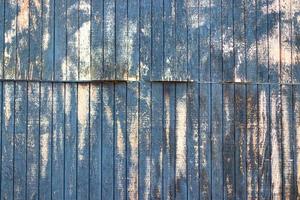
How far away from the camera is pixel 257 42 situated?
17.8 feet

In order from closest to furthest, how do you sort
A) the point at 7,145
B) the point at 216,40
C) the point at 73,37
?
the point at 7,145 < the point at 73,37 < the point at 216,40

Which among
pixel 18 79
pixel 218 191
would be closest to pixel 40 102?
pixel 18 79

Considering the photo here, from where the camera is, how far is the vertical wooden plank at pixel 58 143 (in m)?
5.21

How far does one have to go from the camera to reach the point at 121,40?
5309 millimetres

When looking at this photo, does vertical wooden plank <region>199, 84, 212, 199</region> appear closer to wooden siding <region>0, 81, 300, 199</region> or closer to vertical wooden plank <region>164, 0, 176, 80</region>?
wooden siding <region>0, 81, 300, 199</region>

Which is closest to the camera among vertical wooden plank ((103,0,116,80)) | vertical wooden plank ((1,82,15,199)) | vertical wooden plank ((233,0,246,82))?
vertical wooden plank ((1,82,15,199))

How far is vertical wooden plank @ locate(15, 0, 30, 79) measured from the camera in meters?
5.23

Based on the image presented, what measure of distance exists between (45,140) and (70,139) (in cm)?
23

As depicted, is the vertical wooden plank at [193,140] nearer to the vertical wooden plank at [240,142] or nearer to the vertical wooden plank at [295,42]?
the vertical wooden plank at [240,142]

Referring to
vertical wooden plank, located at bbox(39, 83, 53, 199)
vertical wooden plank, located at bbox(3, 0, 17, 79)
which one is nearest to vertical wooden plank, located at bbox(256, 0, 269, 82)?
vertical wooden plank, located at bbox(39, 83, 53, 199)

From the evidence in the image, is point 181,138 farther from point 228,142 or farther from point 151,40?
point 151,40

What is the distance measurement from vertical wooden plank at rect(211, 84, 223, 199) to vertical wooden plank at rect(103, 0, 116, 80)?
0.98 metres

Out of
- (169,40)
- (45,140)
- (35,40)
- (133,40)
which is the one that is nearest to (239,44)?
(169,40)

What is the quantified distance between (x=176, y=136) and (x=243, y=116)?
0.67 meters
